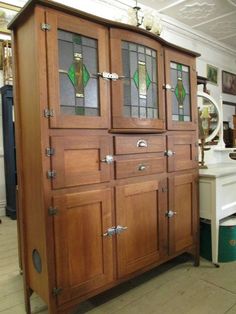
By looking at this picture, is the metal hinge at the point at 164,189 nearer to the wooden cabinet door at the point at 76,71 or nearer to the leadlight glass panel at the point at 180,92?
the leadlight glass panel at the point at 180,92

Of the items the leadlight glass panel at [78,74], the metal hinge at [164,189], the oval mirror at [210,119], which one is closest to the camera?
the leadlight glass panel at [78,74]

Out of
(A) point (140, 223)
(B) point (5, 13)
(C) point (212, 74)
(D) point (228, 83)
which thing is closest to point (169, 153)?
(A) point (140, 223)

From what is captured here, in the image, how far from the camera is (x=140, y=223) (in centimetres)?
183

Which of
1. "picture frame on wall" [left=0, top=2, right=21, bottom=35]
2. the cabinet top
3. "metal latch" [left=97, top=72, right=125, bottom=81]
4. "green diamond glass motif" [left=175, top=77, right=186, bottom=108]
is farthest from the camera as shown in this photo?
"picture frame on wall" [left=0, top=2, right=21, bottom=35]

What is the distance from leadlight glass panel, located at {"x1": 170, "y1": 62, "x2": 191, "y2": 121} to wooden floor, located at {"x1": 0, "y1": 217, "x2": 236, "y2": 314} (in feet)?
3.99

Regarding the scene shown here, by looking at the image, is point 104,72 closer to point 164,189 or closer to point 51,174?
point 51,174

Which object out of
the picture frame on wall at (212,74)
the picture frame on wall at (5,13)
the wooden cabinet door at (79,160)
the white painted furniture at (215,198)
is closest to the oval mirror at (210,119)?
the white painted furniture at (215,198)

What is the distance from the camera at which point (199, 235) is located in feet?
7.64

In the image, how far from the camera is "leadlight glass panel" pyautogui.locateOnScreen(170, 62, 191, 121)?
6.81ft

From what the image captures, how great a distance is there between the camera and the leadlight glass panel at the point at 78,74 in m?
1.46

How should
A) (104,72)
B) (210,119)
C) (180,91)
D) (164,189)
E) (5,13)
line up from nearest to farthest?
(104,72) → (164,189) → (180,91) → (210,119) → (5,13)

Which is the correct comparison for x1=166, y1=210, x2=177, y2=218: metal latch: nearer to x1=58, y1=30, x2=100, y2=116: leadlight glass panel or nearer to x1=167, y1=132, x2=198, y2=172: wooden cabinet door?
x1=167, y1=132, x2=198, y2=172: wooden cabinet door

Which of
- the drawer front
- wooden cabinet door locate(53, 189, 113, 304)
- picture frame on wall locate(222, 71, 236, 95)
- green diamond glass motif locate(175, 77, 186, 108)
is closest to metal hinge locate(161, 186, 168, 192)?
the drawer front

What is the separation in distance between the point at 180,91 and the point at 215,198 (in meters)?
0.91
